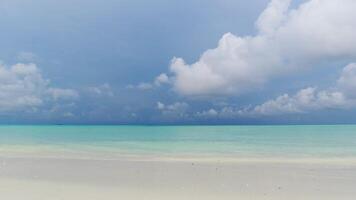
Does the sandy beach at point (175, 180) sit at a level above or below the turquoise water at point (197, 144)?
below

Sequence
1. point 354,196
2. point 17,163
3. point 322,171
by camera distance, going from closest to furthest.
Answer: point 354,196 < point 322,171 < point 17,163

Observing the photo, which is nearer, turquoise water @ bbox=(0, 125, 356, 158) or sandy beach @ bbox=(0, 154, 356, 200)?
sandy beach @ bbox=(0, 154, 356, 200)

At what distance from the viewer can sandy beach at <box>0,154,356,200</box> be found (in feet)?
33.6

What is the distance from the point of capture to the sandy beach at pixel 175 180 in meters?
10.2

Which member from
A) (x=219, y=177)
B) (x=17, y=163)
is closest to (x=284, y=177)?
(x=219, y=177)

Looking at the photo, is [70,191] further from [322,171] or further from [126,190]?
[322,171]

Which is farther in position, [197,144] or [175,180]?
[197,144]

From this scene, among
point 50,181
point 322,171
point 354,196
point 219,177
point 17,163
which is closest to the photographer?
point 354,196

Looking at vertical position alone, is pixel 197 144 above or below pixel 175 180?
above

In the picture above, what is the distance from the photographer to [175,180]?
12.2 m

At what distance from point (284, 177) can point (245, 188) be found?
2.63m

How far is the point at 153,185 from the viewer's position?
37.6 feet

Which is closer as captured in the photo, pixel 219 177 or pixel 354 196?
pixel 354 196

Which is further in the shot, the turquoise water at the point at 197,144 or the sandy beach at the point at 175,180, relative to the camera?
the turquoise water at the point at 197,144
